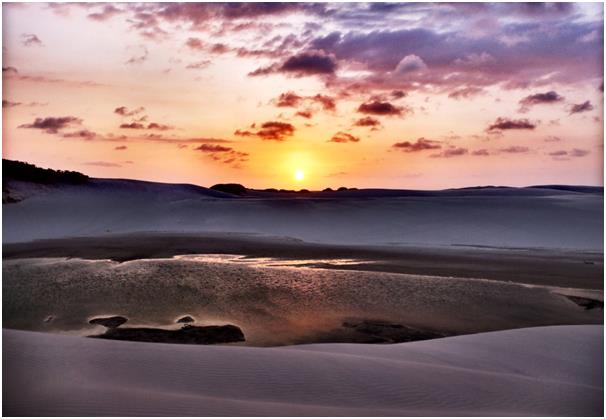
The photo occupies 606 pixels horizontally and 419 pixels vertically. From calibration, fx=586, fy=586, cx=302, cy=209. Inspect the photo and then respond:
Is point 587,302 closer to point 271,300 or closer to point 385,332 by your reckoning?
point 385,332

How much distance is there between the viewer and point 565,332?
734 cm

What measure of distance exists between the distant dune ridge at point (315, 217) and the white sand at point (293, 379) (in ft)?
44.6

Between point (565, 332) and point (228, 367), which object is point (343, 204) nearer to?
point (565, 332)

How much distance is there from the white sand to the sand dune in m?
13.7

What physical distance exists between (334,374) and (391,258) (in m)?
9.90

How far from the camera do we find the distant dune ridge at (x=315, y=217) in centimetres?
2061

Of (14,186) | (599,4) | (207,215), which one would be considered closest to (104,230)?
(207,215)

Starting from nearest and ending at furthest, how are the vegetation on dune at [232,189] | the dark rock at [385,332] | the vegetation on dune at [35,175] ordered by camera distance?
the dark rock at [385,332], the vegetation on dune at [35,175], the vegetation on dune at [232,189]

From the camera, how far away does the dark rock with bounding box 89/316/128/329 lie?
7518mm

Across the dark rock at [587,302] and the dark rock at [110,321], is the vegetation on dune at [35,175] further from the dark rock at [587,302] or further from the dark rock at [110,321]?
the dark rock at [587,302]

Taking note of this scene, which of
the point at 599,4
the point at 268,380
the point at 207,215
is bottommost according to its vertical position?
the point at 268,380

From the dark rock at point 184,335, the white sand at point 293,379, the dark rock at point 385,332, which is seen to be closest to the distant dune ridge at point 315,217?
the dark rock at point 385,332

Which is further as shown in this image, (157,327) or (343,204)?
(343,204)

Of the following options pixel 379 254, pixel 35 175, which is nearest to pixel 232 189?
pixel 35 175
